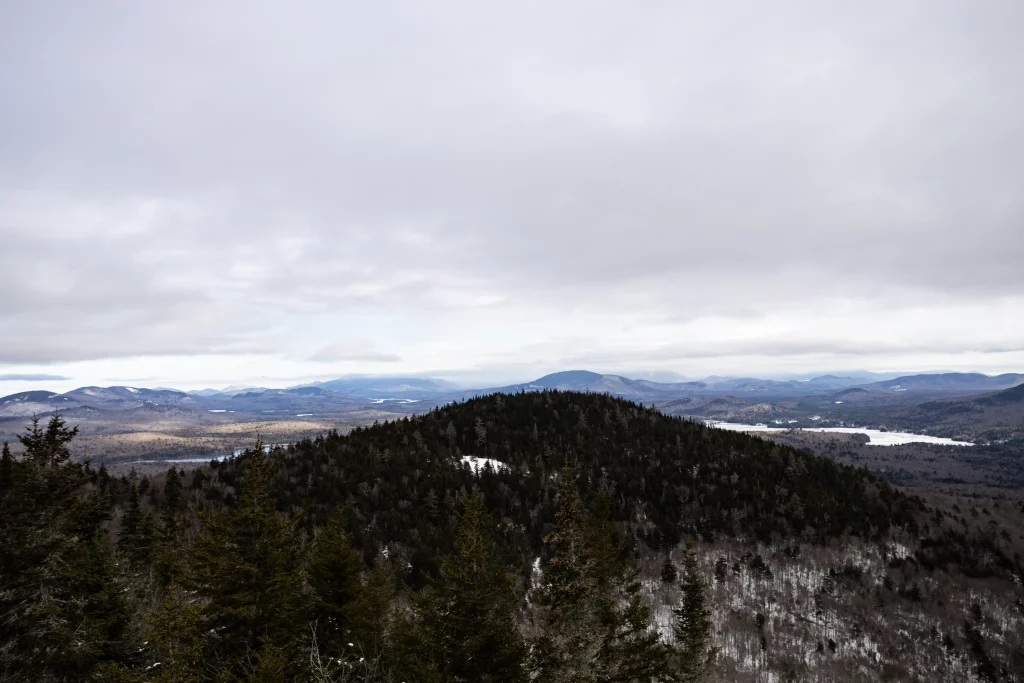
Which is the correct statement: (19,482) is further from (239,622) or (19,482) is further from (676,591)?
(676,591)

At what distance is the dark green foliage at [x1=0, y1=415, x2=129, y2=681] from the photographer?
17953 mm

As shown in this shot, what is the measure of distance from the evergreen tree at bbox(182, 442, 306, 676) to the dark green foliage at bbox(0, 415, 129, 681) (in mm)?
5852

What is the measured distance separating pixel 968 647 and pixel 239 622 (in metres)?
93.6

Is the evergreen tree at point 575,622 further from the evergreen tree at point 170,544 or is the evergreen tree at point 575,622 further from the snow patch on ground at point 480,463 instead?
the snow patch on ground at point 480,463

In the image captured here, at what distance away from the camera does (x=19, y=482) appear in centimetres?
2266

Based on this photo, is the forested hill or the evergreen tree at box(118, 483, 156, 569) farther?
the forested hill

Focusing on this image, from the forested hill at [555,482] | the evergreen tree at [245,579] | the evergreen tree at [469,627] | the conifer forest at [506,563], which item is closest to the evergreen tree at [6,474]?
the conifer forest at [506,563]

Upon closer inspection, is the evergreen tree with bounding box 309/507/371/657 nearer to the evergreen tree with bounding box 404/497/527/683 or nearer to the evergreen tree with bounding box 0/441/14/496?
the evergreen tree with bounding box 404/497/527/683

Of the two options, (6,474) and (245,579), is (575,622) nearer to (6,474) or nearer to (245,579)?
(245,579)

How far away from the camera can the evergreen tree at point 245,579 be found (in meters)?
17.4

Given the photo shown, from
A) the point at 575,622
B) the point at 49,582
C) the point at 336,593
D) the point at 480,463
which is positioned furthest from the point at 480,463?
the point at 49,582

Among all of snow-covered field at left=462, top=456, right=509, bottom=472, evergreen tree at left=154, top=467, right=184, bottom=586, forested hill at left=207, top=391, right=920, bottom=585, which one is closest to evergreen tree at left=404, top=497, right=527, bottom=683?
evergreen tree at left=154, top=467, right=184, bottom=586

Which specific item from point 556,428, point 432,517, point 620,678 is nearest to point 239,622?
point 620,678

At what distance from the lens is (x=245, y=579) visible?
17734mm
